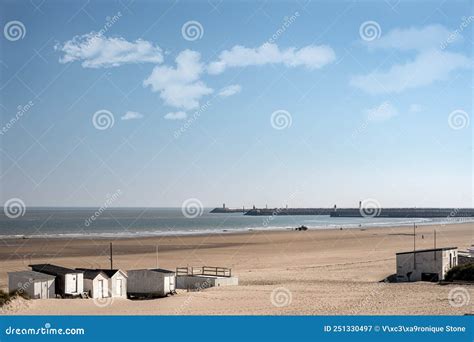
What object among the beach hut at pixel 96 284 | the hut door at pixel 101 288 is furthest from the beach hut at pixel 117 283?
the hut door at pixel 101 288

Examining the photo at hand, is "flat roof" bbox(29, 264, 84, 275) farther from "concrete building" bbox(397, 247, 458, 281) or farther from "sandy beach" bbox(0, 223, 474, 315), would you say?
"concrete building" bbox(397, 247, 458, 281)

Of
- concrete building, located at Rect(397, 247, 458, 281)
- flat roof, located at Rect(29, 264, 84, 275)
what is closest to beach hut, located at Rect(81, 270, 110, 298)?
flat roof, located at Rect(29, 264, 84, 275)

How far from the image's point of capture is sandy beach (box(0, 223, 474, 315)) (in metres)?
19.5


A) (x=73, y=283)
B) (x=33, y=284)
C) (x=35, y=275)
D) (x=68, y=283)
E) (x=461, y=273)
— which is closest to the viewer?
(x=33, y=284)

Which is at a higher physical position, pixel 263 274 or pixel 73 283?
pixel 73 283

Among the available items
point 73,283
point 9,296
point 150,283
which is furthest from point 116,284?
point 9,296

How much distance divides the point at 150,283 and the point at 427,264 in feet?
43.0

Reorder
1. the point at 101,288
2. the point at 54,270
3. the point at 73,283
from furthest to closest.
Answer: the point at 54,270 → the point at 101,288 → the point at 73,283

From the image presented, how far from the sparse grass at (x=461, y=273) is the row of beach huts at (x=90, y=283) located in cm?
1066

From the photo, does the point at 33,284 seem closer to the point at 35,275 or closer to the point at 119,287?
the point at 35,275

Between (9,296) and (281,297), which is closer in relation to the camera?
(9,296)

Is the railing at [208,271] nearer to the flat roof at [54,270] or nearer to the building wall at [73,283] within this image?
the flat roof at [54,270]

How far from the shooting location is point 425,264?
28125 millimetres

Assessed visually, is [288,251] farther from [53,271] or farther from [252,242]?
[53,271]
